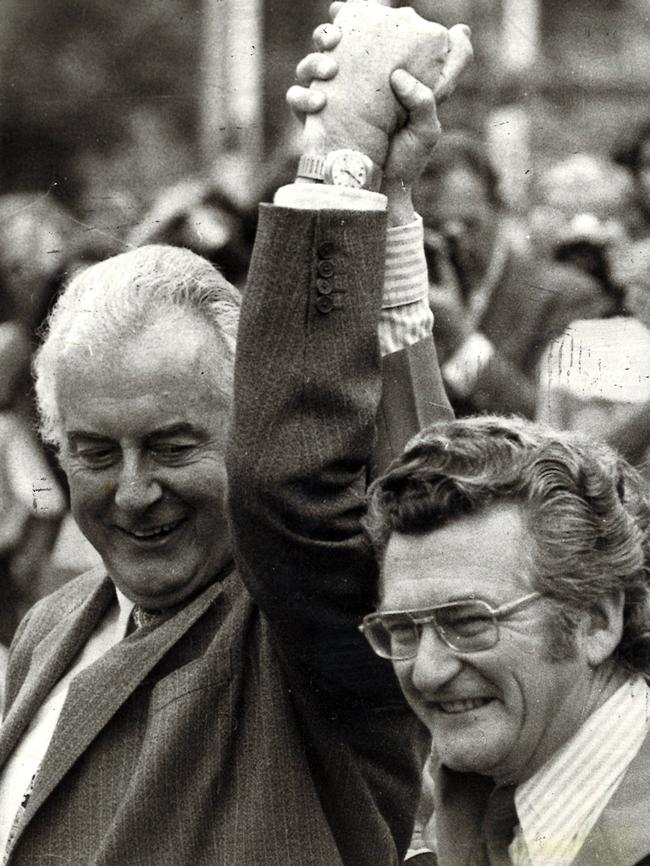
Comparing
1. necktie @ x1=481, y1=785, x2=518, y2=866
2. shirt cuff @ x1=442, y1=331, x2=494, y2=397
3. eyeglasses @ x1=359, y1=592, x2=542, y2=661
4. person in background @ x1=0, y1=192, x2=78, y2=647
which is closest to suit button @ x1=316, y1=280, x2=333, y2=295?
eyeglasses @ x1=359, y1=592, x2=542, y2=661

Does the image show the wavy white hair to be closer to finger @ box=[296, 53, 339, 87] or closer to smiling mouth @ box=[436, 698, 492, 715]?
finger @ box=[296, 53, 339, 87]

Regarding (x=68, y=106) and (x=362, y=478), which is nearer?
(x=362, y=478)

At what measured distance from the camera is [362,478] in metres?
2.27

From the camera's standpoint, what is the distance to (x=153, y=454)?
2463mm

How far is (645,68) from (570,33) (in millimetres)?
203

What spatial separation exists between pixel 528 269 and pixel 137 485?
6.25ft

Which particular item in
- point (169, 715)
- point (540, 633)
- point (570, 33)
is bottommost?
point (169, 715)

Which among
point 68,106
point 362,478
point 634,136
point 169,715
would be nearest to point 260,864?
point 169,715

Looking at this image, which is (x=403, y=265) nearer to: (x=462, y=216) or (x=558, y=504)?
(x=558, y=504)

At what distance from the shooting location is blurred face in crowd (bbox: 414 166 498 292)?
4.14 meters

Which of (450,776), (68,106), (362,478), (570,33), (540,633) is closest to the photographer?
(540,633)

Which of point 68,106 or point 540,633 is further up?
point 68,106

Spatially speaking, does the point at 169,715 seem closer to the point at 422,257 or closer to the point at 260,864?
the point at 260,864

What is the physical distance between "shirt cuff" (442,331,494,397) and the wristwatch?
72.2 inches
